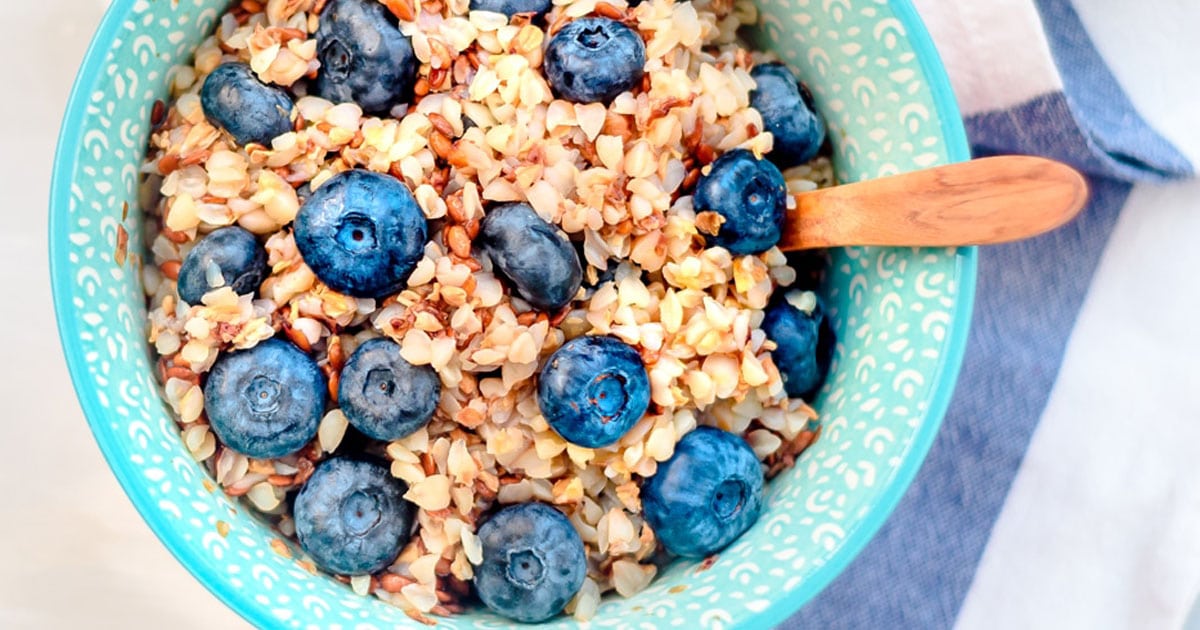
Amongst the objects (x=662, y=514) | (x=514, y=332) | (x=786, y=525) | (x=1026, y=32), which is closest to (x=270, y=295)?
(x=514, y=332)

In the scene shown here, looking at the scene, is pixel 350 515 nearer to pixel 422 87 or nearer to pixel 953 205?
pixel 422 87

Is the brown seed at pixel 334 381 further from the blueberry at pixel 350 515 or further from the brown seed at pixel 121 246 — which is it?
the brown seed at pixel 121 246

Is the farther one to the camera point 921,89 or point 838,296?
point 838,296

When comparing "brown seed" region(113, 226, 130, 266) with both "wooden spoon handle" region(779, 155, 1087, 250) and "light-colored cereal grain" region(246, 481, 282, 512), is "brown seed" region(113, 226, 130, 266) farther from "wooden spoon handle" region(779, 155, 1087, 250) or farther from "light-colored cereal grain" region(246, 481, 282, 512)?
"wooden spoon handle" region(779, 155, 1087, 250)

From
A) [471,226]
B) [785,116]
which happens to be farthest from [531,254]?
[785,116]

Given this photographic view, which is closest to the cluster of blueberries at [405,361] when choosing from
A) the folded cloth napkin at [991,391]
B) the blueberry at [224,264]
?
the blueberry at [224,264]

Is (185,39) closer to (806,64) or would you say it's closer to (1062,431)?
(806,64)

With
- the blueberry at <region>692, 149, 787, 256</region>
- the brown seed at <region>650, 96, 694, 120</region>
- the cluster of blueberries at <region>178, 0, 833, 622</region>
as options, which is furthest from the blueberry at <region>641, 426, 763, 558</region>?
the brown seed at <region>650, 96, 694, 120</region>
